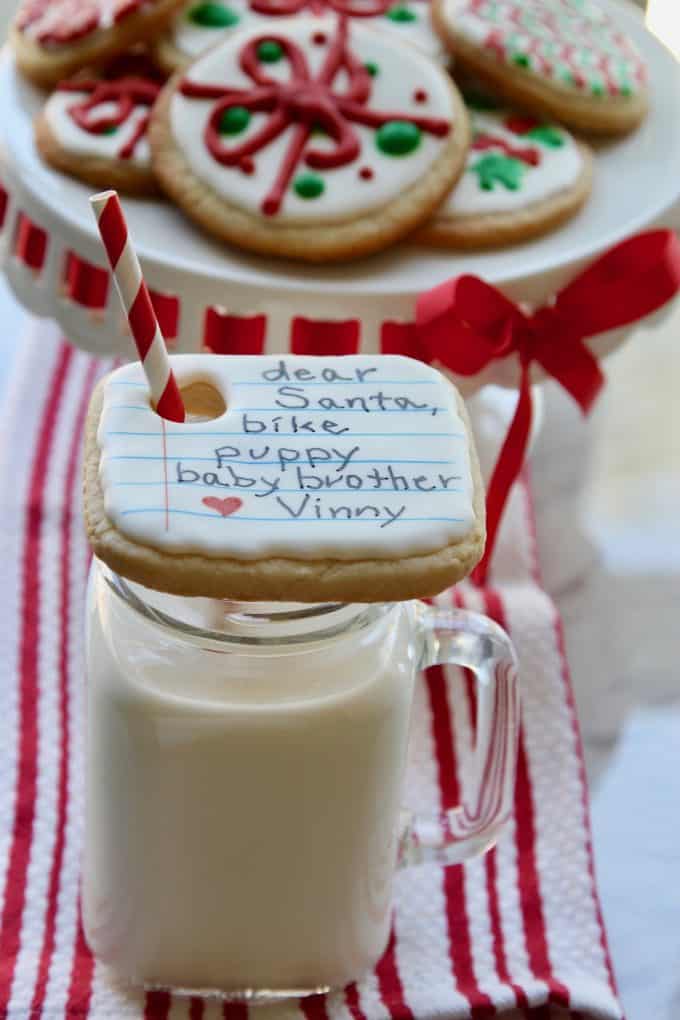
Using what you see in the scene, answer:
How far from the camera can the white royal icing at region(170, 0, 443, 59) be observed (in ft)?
3.10

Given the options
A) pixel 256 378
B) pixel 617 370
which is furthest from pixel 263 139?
pixel 617 370

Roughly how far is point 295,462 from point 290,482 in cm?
1

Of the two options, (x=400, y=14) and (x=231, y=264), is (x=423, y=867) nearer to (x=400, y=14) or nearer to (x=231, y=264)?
(x=231, y=264)

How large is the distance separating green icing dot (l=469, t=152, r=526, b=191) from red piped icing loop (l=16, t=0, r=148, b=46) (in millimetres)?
230

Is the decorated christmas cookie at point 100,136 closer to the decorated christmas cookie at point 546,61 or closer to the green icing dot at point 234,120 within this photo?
the green icing dot at point 234,120

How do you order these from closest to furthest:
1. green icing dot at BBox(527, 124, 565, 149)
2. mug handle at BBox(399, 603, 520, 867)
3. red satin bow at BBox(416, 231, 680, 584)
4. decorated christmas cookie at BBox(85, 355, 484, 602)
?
1. decorated christmas cookie at BBox(85, 355, 484, 602)
2. mug handle at BBox(399, 603, 520, 867)
3. red satin bow at BBox(416, 231, 680, 584)
4. green icing dot at BBox(527, 124, 565, 149)

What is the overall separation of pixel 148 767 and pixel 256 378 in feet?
0.56

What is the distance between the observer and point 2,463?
1.03m

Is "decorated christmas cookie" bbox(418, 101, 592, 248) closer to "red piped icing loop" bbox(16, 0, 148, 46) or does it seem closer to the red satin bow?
the red satin bow

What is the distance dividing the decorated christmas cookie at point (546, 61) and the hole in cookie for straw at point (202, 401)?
15.7 inches

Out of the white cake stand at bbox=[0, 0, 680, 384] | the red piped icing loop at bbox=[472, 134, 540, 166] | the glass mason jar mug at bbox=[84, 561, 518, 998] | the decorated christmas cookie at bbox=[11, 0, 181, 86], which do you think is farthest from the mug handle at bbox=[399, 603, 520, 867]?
the decorated christmas cookie at bbox=[11, 0, 181, 86]

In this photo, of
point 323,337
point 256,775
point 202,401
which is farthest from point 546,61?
point 256,775

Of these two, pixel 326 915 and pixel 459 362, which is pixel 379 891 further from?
pixel 459 362

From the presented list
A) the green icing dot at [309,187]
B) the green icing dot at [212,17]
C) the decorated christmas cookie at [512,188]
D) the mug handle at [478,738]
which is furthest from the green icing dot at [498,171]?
the mug handle at [478,738]
